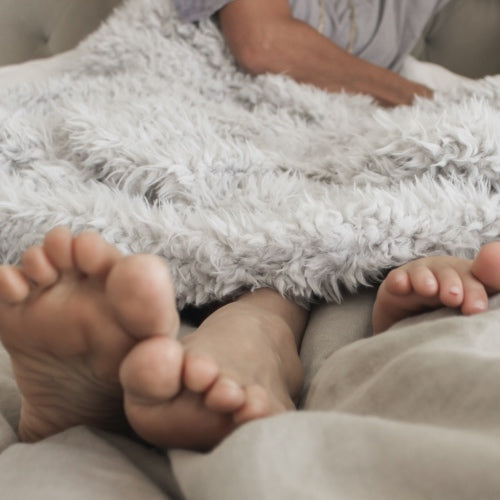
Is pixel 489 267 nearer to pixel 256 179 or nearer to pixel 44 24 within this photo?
pixel 256 179

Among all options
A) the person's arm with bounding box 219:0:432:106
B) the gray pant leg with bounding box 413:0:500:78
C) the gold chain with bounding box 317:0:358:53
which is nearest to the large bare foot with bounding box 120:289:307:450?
the person's arm with bounding box 219:0:432:106

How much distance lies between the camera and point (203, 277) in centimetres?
60

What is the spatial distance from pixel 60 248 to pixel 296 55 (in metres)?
0.73

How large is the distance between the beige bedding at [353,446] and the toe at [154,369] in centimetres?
4

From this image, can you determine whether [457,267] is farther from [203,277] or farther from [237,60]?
[237,60]

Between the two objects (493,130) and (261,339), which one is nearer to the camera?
(261,339)

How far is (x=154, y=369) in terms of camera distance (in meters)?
0.36

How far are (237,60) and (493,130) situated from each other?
0.52m

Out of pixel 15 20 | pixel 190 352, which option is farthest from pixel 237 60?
pixel 190 352

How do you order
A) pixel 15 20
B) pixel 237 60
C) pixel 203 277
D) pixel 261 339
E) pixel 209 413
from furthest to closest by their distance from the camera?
pixel 15 20 < pixel 237 60 < pixel 203 277 < pixel 261 339 < pixel 209 413

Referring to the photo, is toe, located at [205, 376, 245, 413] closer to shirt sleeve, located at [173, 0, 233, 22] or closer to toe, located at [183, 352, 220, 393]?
toe, located at [183, 352, 220, 393]

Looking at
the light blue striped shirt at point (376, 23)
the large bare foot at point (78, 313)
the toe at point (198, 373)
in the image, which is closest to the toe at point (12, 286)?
the large bare foot at point (78, 313)

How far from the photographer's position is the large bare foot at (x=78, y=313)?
37 centimetres

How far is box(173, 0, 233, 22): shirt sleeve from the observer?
1042mm
